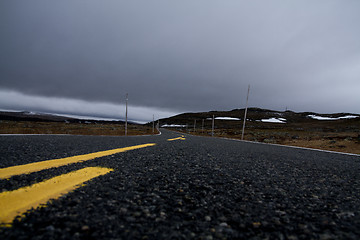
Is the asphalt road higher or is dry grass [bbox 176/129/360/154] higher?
the asphalt road

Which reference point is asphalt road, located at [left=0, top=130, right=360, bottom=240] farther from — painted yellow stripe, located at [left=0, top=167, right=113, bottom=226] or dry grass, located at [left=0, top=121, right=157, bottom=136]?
dry grass, located at [left=0, top=121, right=157, bottom=136]

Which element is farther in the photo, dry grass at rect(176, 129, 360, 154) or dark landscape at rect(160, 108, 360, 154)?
dark landscape at rect(160, 108, 360, 154)

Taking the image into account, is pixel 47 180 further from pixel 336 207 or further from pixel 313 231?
pixel 336 207

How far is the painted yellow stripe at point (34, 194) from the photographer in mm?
1733

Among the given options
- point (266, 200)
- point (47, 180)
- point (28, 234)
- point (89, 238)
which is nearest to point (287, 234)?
point (266, 200)

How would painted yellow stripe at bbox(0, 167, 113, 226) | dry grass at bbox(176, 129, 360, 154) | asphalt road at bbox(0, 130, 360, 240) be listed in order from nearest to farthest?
asphalt road at bbox(0, 130, 360, 240)
painted yellow stripe at bbox(0, 167, 113, 226)
dry grass at bbox(176, 129, 360, 154)

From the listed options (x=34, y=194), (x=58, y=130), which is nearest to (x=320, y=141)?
(x=34, y=194)

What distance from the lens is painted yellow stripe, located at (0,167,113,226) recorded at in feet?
5.69

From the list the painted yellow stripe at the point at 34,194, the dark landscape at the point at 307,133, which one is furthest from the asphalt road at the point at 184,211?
the dark landscape at the point at 307,133

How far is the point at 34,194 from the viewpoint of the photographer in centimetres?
219

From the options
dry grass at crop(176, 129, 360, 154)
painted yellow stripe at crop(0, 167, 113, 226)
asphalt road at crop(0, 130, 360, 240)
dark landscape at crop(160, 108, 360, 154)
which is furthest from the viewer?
dark landscape at crop(160, 108, 360, 154)

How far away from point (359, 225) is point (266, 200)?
1044 mm

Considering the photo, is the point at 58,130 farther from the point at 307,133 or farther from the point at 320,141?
the point at 307,133

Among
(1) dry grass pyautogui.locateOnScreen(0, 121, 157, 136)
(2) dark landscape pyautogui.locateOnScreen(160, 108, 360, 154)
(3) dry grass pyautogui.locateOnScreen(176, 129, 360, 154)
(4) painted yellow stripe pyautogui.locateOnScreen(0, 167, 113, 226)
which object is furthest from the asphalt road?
(1) dry grass pyautogui.locateOnScreen(0, 121, 157, 136)
